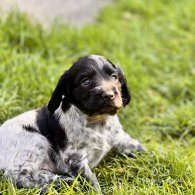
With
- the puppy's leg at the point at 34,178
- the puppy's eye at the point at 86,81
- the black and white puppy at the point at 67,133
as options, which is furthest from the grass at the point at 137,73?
the puppy's eye at the point at 86,81

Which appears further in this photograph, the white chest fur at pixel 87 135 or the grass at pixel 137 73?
the grass at pixel 137 73

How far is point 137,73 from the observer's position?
24.0 feet

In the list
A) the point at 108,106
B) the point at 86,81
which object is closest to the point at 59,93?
the point at 86,81

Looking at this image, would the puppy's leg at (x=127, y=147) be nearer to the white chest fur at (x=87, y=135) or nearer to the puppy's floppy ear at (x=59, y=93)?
the white chest fur at (x=87, y=135)

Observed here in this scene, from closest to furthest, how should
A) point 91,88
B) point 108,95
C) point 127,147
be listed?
point 108,95 < point 91,88 < point 127,147

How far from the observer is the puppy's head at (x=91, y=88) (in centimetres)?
456

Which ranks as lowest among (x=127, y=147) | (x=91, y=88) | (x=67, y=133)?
(x=127, y=147)

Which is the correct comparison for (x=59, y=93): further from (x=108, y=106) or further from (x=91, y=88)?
(x=108, y=106)

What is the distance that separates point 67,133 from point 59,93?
1.19 feet

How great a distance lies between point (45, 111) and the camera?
512 centimetres

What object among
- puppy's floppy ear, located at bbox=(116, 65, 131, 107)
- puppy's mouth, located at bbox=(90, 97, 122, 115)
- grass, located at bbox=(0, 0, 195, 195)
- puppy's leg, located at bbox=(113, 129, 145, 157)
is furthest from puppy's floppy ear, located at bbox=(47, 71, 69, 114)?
puppy's leg, located at bbox=(113, 129, 145, 157)

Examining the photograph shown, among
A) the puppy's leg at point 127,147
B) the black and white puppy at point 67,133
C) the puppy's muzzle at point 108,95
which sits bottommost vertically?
the puppy's leg at point 127,147

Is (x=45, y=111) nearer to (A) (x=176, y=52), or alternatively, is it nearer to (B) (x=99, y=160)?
(B) (x=99, y=160)

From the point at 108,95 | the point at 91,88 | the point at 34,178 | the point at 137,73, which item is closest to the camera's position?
the point at 108,95
